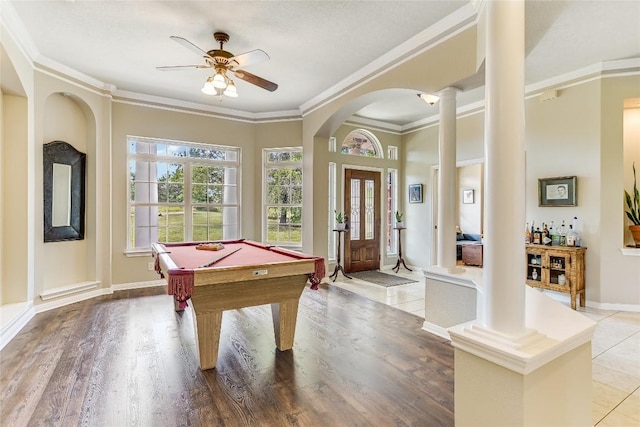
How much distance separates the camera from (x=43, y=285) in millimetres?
4105

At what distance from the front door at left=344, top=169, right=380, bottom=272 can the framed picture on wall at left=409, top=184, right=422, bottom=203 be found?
70 cm

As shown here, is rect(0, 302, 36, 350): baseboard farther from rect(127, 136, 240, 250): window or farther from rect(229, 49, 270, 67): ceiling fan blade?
rect(229, 49, 270, 67): ceiling fan blade

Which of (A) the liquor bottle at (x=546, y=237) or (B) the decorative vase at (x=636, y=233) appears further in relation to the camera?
(A) the liquor bottle at (x=546, y=237)

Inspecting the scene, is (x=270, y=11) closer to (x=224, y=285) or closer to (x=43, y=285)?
(x=224, y=285)

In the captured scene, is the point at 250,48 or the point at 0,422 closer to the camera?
the point at 0,422

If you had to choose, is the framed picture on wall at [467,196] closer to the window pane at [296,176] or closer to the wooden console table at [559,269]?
the wooden console table at [559,269]

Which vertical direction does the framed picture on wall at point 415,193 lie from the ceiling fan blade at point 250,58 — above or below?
below

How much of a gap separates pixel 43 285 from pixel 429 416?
4739 millimetres

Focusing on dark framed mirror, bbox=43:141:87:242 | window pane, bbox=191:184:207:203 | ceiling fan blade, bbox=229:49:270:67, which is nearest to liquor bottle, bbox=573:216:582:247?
ceiling fan blade, bbox=229:49:270:67

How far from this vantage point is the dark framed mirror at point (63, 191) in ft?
13.7

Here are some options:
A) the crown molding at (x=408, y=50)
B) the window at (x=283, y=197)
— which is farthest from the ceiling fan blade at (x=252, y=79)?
the window at (x=283, y=197)

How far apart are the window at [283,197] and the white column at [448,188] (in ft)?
10.4

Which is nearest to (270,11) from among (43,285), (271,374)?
(271,374)

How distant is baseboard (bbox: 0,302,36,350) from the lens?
301 cm
